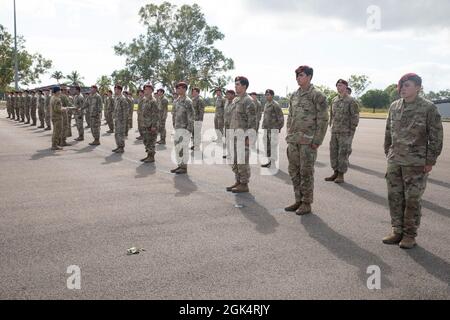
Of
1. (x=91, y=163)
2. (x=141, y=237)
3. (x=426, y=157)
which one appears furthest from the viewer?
(x=91, y=163)

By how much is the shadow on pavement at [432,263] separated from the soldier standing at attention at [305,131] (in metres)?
1.84

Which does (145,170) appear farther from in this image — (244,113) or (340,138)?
(340,138)

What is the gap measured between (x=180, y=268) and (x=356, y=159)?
9396 millimetres

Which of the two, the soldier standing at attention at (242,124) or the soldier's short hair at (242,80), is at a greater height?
the soldier's short hair at (242,80)

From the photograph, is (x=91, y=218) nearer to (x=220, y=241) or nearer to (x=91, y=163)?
(x=220, y=241)

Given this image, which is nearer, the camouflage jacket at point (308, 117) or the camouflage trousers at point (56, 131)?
the camouflage jacket at point (308, 117)

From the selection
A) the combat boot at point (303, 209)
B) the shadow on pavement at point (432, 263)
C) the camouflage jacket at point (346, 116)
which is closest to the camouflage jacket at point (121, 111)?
the camouflage jacket at point (346, 116)

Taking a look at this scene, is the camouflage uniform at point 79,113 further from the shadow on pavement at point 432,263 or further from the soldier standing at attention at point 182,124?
the shadow on pavement at point 432,263

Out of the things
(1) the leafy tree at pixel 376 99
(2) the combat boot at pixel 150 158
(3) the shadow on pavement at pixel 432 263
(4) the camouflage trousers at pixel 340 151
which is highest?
(1) the leafy tree at pixel 376 99

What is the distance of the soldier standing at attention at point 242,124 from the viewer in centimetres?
739

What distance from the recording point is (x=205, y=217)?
5914mm

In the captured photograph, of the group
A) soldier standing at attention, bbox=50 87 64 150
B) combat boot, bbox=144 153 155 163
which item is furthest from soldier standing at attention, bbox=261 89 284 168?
soldier standing at attention, bbox=50 87 64 150
